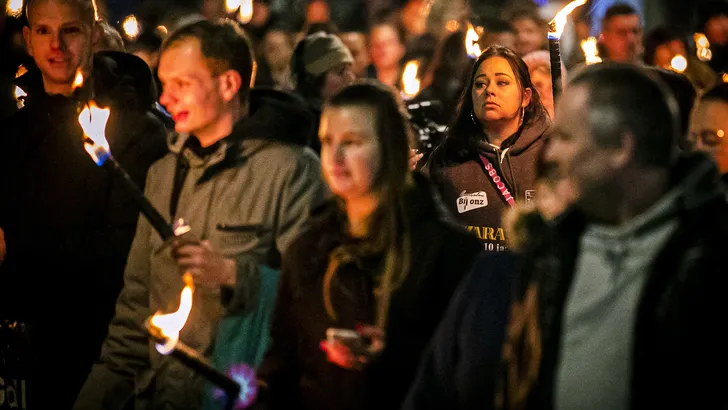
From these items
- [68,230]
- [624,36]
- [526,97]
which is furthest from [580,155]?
[624,36]

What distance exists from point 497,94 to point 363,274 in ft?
8.11

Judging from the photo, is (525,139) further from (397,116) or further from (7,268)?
(7,268)

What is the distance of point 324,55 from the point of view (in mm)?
8617

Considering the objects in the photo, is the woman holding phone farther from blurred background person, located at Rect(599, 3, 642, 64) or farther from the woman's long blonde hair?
blurred background person, located at Rect(599, 3, 642, 64)

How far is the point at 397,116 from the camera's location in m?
4.46

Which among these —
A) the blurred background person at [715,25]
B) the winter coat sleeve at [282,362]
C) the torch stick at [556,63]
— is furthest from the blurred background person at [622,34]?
the winter coat sleeve at [282,362]

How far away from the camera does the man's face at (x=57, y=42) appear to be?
6500 millimetres

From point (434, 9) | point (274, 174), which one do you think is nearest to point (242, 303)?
point (274, 174)

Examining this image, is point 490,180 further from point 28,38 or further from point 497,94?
point 28,38

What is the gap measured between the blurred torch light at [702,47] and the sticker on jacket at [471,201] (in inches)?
162

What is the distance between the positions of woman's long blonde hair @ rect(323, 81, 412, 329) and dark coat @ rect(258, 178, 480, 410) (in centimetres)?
3

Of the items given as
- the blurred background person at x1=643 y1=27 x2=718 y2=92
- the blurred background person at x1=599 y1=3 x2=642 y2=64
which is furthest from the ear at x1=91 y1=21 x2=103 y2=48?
the blurred background person at x1=643 y1=27 x2=718 y2=92

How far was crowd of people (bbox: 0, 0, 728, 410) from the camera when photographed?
3363mm

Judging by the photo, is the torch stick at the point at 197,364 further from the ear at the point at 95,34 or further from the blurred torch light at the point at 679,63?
the blurred torch light at the point at 679,63
